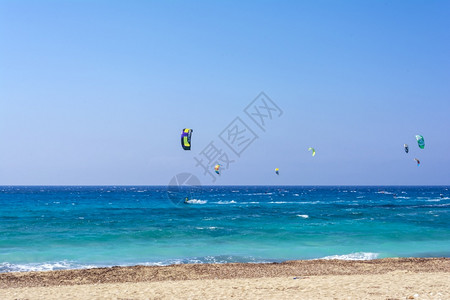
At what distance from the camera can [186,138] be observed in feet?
76.0

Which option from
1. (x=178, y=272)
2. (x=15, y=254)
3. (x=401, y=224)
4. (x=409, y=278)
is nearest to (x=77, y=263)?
(x=15, y=254)

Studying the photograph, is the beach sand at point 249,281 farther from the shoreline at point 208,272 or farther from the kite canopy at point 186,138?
the kite canopy at point 186,138

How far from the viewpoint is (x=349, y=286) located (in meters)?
10.4

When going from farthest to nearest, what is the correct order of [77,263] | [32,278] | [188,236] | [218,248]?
1. [188,236]
2. [218,248]
3. [77,263]
4. [32,278]

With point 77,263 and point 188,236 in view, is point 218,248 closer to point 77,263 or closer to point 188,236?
point 188,236

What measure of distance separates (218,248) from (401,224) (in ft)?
51.7

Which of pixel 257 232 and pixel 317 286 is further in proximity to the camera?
Result: pixel 257 232

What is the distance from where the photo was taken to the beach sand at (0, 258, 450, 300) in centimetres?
973

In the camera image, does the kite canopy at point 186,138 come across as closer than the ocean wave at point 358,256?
No

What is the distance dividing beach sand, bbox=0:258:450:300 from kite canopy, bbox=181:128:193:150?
381 inches

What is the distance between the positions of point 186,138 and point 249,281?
12593 millimetres

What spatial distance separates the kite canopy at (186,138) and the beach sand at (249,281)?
968 centimetres

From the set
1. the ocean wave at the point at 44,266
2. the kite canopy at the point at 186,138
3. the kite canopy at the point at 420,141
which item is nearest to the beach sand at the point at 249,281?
the ocean wave at the point at 44,266

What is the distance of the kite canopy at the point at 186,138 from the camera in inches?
904
